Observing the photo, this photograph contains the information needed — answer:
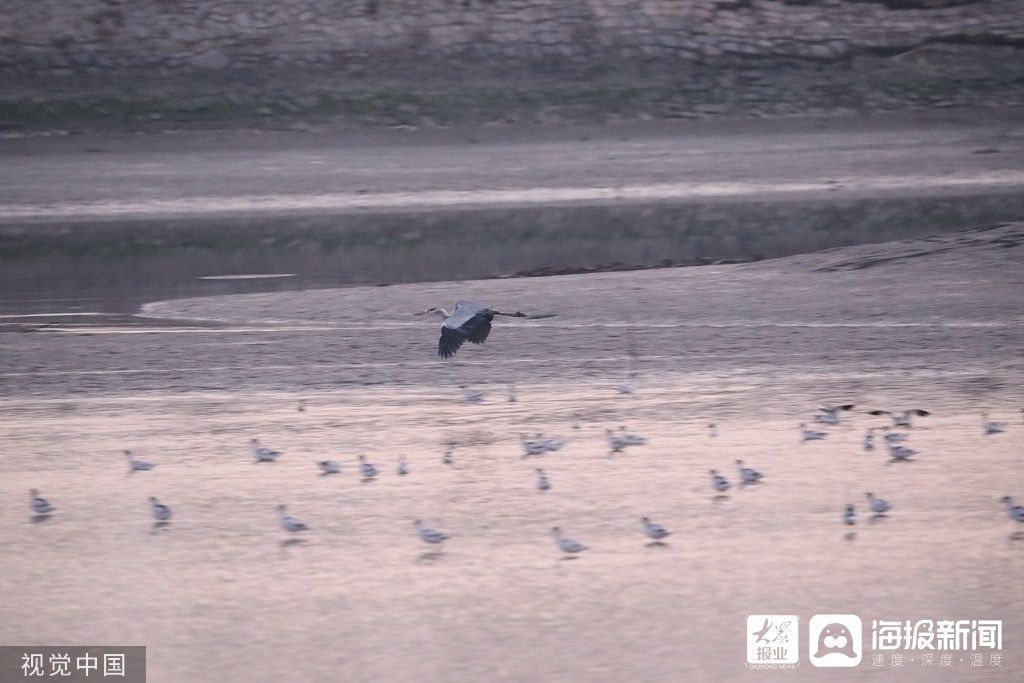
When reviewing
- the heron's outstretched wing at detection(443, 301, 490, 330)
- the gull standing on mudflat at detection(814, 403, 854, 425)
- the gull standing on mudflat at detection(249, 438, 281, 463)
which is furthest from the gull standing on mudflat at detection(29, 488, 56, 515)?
the gull standing on mudflat at detection(814, 403, 854, 425)

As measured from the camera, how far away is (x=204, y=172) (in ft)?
46.3

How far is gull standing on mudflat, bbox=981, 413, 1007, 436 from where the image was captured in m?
6.48

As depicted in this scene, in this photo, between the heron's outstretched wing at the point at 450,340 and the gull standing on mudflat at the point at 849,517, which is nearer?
the gull standing on mudflat at the point at 849,517

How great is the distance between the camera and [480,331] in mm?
7352

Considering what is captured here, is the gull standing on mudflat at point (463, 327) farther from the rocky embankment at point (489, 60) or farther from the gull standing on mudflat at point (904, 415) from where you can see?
the rocky embankment at point (489, 60)

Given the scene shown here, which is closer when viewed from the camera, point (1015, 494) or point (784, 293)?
point (1015, 494)

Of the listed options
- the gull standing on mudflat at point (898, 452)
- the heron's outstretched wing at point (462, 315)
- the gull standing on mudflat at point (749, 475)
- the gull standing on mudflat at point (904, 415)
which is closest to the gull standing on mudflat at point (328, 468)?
the heron's outstretched wing at point (462, 315)

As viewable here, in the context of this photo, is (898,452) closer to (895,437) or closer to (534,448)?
(895,437)

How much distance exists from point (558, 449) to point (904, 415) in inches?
58.6

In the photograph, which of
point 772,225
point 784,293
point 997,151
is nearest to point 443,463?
point 784,293

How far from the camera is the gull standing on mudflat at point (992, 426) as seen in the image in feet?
21.2

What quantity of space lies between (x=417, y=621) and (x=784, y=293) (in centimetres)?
552

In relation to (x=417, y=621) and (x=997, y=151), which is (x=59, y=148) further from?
(x=417, y=621)

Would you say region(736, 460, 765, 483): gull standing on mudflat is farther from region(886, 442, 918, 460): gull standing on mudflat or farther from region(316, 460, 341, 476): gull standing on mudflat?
region(316, 460, 341, 476): gull standing on mudflat
